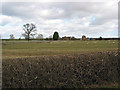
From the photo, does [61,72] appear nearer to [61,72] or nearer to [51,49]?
[61,72]

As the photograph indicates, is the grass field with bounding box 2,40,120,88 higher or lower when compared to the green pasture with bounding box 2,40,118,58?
lower

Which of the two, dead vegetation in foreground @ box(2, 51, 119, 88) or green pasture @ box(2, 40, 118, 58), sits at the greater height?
green pasture @ box(2, 40, 118, 58)

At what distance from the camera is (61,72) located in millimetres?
5000

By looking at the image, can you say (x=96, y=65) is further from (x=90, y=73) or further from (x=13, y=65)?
(x=13, y=65)

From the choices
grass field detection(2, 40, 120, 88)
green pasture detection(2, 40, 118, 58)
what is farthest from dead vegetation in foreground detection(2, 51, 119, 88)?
green pasture detection(2, 40, 118, 58)

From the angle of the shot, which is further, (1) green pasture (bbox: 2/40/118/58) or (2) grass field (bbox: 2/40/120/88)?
(1) green pasture (bbox: 2/40/118/58)

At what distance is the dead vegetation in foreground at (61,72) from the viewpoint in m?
4.80

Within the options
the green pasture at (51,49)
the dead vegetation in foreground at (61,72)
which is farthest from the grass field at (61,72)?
the green pasture at (51,49)

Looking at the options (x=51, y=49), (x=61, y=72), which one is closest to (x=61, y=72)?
(x=61, y=72)

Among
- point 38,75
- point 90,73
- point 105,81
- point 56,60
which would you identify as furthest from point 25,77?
point 105,81

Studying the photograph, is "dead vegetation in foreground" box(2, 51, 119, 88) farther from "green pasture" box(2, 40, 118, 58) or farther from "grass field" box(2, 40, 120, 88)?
"green pasture" box(2, 40, 118, 58)

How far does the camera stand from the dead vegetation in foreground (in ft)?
15.7

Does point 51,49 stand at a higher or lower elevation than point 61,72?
higher

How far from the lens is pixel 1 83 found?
482 centimetres
